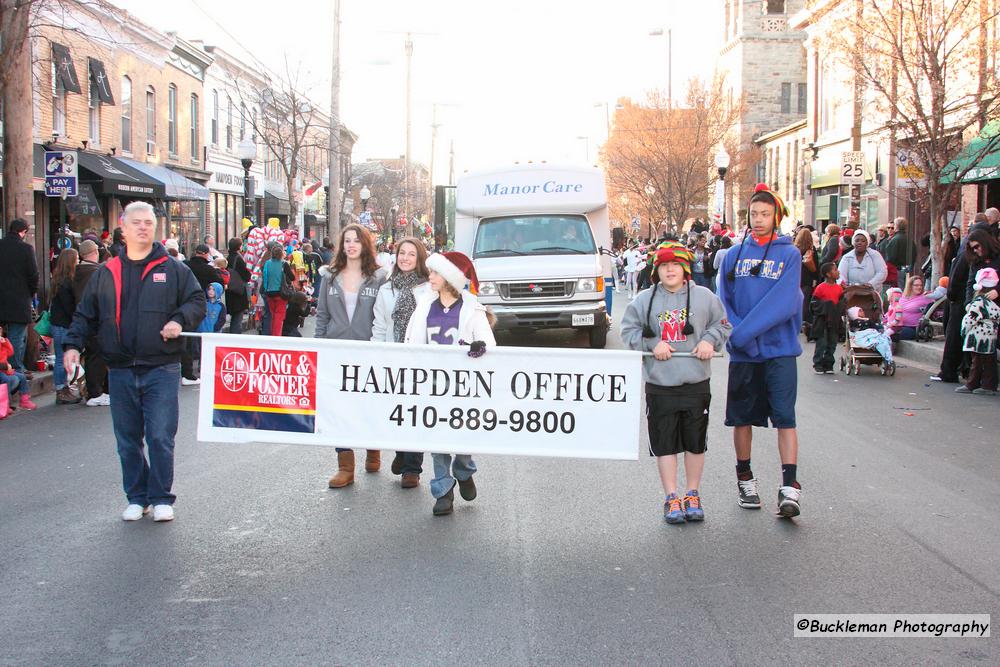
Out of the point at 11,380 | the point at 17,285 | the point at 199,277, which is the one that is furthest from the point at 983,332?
the point at 17,285

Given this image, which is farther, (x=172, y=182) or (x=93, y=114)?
(x=172, y=182)

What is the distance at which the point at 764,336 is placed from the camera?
6926 millimetres

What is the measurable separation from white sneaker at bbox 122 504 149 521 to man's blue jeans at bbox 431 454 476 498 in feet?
6.25

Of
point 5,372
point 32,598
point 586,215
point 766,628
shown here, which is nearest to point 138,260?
point 32,598

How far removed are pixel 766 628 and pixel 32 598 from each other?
362 centimetres

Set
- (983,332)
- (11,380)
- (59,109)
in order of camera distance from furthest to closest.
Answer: (59,109) < (983,332) < (11,380)

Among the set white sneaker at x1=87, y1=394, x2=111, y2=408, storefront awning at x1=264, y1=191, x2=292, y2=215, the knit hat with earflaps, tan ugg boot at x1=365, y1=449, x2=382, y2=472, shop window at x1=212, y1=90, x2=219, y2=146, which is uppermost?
shop window at x1=212, y1=90, x2=219, y2=146

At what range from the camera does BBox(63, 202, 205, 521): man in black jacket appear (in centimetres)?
678

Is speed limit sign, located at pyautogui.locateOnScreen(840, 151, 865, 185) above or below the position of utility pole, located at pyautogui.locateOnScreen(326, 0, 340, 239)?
below

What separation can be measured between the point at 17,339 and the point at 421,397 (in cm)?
841

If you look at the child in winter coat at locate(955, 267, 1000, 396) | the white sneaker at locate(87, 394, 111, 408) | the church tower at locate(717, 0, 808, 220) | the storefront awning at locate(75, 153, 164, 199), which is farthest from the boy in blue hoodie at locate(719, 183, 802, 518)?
the church tower at locate(717, 0, 808, 220)

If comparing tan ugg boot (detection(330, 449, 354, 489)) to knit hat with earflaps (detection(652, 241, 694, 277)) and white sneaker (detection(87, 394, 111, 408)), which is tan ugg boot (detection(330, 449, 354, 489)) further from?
white sneaker (detection(87, 394, 111, 408))

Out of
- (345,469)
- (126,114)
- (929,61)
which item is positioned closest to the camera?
(345,469)

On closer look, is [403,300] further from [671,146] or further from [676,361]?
[671,146]
